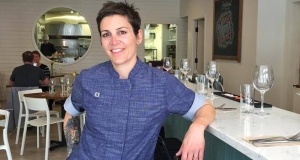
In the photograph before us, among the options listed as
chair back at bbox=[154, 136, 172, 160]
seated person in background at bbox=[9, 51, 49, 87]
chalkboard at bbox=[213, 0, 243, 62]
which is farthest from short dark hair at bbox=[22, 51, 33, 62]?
chair back at bbox=[154, 136, 172, 160]

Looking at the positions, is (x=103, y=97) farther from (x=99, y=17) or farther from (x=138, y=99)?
(x=99, y=17)

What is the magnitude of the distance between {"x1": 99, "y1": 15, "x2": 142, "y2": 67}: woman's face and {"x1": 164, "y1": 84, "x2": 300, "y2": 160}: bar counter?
1.62ft

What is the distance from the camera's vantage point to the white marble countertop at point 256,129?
1093 mm

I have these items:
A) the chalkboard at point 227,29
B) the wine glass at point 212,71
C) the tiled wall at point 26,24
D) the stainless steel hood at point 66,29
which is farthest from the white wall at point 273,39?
the stainless steel hood at point 66,29

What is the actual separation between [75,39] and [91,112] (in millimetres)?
8491

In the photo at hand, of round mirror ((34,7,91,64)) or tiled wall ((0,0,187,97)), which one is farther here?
round mirror ((34,7,91,64))

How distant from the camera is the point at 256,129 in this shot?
1425 mm

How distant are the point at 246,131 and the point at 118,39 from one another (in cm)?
68

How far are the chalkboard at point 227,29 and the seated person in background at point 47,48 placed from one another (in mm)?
4798

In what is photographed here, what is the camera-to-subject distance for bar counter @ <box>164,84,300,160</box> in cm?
110

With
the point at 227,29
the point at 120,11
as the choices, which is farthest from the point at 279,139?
the point at 227,29

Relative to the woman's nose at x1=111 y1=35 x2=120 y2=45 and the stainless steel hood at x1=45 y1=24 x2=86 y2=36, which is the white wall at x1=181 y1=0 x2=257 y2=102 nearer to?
the stainless steel hood at x1=45 y1=24 x2=86 y2=36

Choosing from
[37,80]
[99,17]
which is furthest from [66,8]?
[99,17]

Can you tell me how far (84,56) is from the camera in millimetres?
9617
